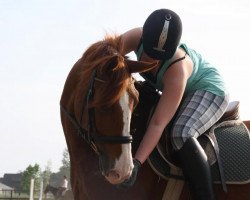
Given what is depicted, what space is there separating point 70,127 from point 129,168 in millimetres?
945

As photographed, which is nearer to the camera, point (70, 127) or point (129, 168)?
point (129, 168)

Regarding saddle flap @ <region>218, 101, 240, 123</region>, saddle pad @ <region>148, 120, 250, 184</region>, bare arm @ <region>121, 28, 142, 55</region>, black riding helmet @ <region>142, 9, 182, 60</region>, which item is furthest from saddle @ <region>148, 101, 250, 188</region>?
bare arm @ <region>121, 28, 142, 55</region>

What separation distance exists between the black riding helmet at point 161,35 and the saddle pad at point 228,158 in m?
0.91

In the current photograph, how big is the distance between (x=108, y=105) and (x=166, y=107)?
63 centimetres

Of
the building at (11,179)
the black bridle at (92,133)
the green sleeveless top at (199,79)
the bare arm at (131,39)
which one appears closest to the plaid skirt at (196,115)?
the green sleeveless top at (199,79)

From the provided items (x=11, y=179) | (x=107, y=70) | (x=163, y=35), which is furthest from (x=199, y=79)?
(x=11, y=179)

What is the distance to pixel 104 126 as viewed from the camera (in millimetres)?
3939

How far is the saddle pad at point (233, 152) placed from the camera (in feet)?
14.8

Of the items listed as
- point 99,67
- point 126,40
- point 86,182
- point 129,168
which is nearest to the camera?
point 129,168

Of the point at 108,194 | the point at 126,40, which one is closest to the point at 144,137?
the point at 108,194

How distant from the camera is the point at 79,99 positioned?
4309 millimetres

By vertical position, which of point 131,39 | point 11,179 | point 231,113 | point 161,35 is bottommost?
point 11,179

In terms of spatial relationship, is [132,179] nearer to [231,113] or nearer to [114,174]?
[114,174]

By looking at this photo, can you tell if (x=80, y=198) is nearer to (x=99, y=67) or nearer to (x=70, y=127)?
(x=70, y=127)
